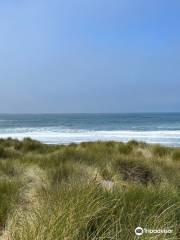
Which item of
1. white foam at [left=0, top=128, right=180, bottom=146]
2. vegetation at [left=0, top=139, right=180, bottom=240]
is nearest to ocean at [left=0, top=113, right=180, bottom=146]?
white foam at [left=0, top=128, right=180, bottom=146]

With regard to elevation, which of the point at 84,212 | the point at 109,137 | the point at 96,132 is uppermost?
the point at 84,212

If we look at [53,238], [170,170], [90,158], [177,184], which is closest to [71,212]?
[53,238]

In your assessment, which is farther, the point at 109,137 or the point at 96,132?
the point at 96,132

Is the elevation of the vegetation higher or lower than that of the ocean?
higher

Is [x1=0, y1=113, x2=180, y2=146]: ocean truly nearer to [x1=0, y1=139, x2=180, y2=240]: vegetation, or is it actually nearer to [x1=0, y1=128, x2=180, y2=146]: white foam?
[x1=0, y1=128, x2=180, y2=146]: white foam

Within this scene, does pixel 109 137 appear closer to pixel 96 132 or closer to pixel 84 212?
pixel 96 132

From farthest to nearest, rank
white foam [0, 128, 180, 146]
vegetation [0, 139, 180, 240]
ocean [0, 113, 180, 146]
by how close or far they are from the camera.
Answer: ocean [0, 113, 180, 146] < white foam [0, 128, 180, 146] < vegetation [0, 139, 180, 240]

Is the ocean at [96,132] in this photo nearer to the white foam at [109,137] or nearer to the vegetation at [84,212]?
the white foam at [109,137]

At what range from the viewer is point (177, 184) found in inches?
259

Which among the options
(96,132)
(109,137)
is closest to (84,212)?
(109,137)

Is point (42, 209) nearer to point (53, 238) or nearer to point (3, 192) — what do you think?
point (53, 238)

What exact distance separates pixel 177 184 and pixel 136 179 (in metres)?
0.98

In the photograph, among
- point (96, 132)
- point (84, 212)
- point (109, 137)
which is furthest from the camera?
point (96, 132)

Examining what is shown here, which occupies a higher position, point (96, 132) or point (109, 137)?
point (96, 132)
